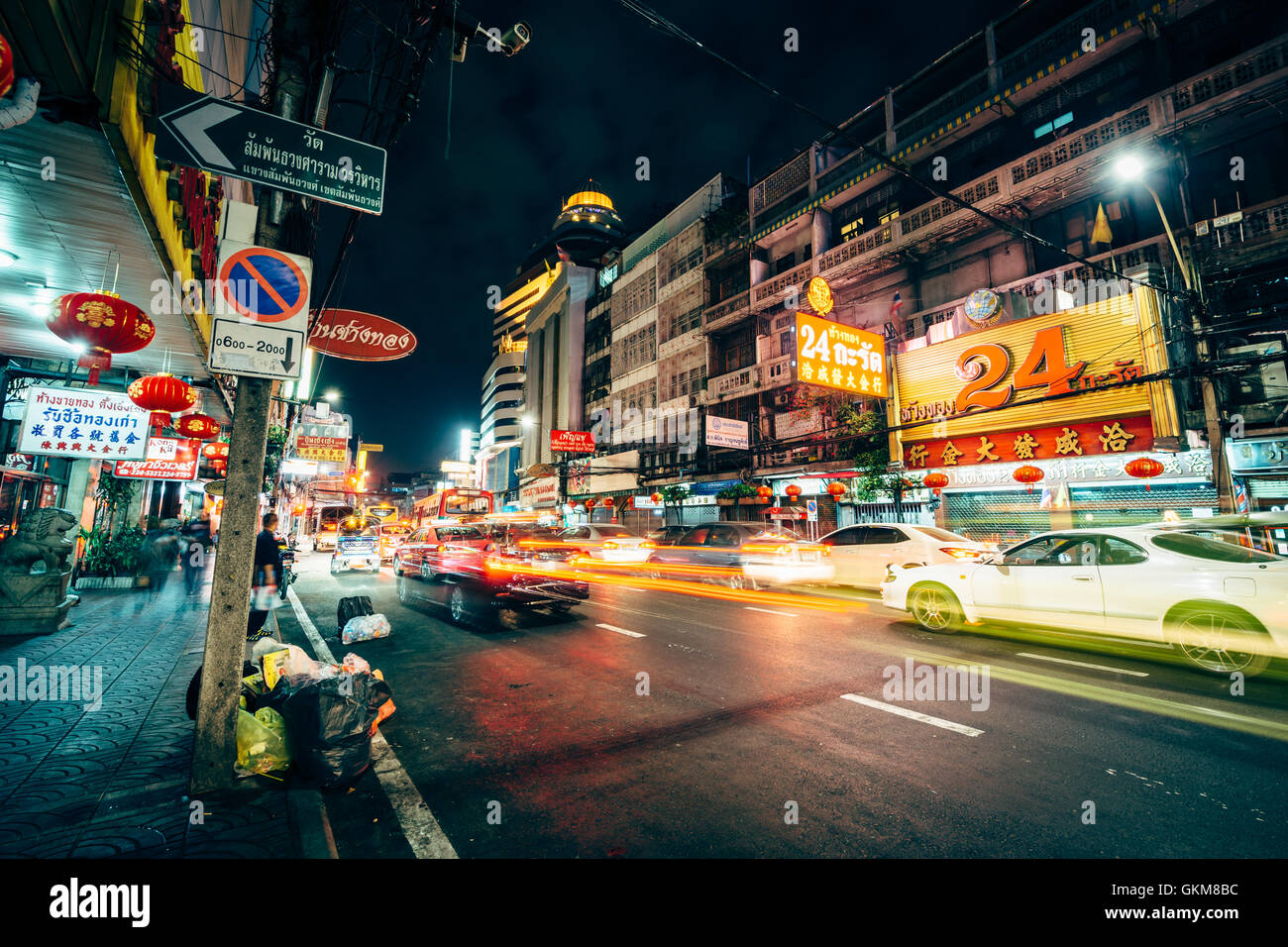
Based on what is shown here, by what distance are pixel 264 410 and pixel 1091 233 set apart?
2154 cm

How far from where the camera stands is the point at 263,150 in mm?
4164

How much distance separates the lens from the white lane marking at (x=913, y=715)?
4.50m

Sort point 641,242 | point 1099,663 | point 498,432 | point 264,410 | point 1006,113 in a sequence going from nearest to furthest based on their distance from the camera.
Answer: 1. point 264,410
2. point 1099,663
3. point 1006,113
4. point 641,242
5. point 498,432

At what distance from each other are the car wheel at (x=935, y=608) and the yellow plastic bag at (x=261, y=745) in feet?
27.6

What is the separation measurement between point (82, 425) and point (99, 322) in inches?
219

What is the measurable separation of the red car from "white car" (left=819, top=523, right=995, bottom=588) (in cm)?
871

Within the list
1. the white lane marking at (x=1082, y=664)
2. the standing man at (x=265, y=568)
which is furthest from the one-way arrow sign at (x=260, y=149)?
the white lane marking at (x=1082, y=664)

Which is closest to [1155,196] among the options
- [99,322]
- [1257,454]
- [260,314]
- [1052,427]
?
[1052,427]

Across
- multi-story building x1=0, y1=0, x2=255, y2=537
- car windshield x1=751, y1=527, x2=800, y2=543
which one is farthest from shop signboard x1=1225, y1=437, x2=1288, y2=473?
multi-story building x1=0, y1=0, x2=255, y2=537

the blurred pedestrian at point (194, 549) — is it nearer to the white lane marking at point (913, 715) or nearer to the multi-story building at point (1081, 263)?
the white lane marking at point (913, 715)

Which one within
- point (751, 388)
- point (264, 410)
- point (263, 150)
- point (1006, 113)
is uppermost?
point (1006, 113)

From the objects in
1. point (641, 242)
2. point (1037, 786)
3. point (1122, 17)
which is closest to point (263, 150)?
point (1037, 786)
